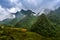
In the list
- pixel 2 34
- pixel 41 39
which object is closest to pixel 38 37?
pixel 41 39

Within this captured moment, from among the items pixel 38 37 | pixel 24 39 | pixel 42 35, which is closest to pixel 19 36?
pixel 24 39

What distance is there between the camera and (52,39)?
178125 millimetres

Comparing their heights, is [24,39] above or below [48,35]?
below

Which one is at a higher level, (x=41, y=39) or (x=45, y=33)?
(x=45, y=33)

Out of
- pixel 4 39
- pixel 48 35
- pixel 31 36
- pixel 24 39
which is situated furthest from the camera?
pixel 48 35

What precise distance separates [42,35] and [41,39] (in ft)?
61.5

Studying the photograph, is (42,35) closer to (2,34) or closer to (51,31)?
(51,31)

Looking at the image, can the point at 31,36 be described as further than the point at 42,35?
No

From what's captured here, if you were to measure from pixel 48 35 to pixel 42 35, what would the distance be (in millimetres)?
7556

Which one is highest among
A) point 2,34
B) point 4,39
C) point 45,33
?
point 45,33

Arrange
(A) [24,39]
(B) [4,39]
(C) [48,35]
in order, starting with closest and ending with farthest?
(B) [4,39] → (A) [24,39] → (C) [48,35]

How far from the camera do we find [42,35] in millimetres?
195625

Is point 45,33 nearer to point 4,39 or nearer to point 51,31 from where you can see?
point 51,31

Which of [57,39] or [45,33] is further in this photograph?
[45,33]
